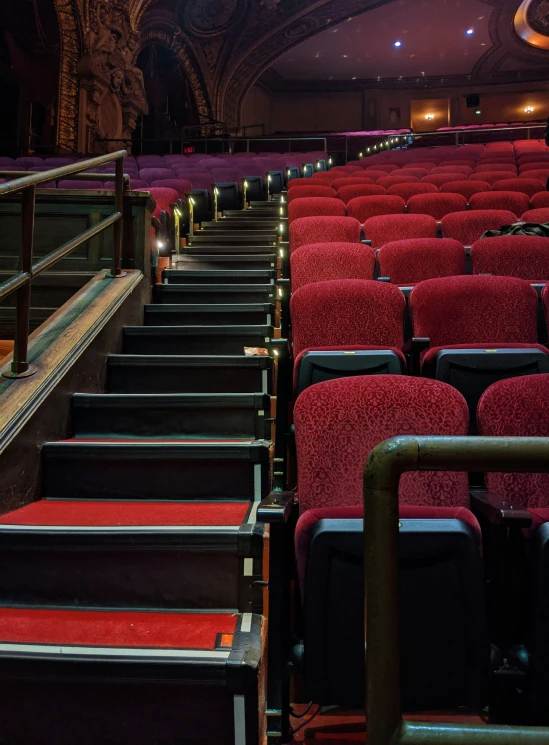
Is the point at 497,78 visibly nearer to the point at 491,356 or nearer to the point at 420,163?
the point at 420,163

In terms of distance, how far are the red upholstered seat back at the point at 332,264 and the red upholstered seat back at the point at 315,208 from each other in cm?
101

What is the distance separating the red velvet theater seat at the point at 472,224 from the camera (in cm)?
260

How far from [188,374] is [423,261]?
38.9 inches

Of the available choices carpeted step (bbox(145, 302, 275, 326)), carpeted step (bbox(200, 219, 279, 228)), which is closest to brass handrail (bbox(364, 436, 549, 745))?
carpeted step (bbox(145, 302, 275, 326))

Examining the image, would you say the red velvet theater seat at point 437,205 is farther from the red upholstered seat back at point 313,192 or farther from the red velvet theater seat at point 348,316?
the red velvet theater seat at point 348,316

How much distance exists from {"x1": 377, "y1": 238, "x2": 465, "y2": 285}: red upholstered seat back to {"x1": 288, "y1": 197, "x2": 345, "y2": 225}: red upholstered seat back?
103cm

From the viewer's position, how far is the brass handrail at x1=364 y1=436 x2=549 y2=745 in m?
0.45

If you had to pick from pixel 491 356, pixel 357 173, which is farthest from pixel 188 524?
pixel 357 173

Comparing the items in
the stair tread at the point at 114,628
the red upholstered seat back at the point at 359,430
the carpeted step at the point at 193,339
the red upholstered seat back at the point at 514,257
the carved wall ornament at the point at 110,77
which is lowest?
the stair tread at the point at 114,628

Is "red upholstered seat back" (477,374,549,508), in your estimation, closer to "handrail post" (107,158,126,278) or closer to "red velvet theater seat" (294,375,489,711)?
"red velvet theater seat" (294,375,489,711)

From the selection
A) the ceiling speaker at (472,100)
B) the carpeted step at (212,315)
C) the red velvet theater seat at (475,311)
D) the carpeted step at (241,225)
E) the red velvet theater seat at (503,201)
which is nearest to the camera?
the red velvet theater seat at (475,311)

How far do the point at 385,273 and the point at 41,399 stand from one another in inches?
52.4

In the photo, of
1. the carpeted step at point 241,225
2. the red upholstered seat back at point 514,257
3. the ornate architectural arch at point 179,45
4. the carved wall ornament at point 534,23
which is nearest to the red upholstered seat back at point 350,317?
the red upholstered seat back at point 514,257

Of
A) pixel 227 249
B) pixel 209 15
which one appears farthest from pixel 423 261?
pixel 209 15
